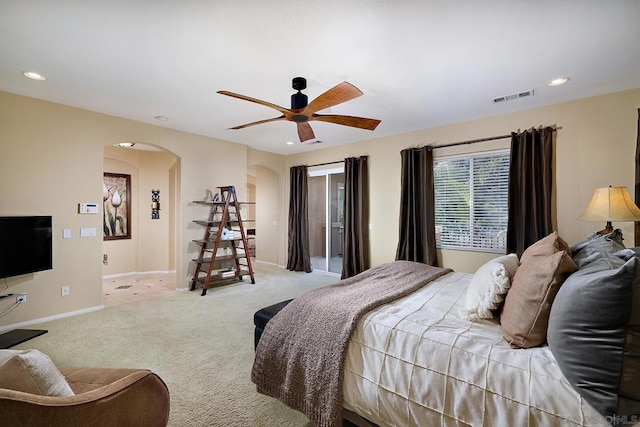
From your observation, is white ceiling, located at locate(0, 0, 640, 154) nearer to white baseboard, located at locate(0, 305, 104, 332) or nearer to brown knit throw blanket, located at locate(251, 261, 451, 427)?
brown knit throw blanket, located at locate(251, 261, 451, 427)

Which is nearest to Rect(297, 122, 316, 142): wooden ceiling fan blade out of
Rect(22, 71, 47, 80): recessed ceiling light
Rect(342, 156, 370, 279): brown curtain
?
Rect(342, 156, 370, 279): brown curtain

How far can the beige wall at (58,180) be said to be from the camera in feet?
10.5

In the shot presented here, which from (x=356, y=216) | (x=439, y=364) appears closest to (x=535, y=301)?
(x=439, y=364)

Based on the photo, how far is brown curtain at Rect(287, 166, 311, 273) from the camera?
6176mm

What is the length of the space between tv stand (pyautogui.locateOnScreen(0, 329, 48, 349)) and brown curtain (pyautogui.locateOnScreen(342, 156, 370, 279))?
4.24 m

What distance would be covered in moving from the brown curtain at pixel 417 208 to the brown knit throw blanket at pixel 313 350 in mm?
2452

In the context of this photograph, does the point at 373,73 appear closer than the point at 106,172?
Yes

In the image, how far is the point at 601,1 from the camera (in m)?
1.78

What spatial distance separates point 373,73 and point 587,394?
269cm

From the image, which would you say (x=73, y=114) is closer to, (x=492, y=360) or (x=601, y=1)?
(x=492, y=360)

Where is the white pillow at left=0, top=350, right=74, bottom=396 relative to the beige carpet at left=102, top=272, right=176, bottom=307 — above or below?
above

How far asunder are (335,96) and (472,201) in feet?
9.58

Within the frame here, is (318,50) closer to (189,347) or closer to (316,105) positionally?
(316,105)

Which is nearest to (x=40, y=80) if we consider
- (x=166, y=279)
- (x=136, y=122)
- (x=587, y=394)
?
(x=136, y=122)
